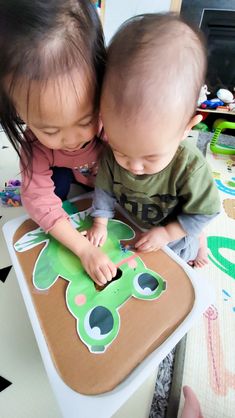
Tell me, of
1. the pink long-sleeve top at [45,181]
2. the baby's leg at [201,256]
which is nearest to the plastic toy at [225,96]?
the baby's leg at [201,256]

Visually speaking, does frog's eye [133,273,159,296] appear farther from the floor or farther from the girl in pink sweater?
the floor

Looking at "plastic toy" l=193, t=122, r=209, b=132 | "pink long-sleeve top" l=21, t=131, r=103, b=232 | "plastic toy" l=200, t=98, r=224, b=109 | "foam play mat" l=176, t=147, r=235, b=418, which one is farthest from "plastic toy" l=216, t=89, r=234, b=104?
"pink long-sleeve top" l=21, t=131, r=103, b=232

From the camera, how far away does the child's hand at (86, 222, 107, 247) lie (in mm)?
502

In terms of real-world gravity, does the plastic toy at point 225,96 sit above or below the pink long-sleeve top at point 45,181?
below

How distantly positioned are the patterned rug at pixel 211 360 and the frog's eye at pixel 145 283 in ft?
0.67

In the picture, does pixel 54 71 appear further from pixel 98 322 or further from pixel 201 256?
pixel 201 256

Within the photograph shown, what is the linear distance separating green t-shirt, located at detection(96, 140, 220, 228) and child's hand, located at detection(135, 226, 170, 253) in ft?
0.16

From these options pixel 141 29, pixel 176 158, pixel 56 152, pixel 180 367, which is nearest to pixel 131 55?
pixel 141 29

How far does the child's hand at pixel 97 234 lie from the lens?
0.50 m

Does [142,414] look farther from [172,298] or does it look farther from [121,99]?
[121,99]

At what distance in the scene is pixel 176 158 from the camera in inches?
17.5

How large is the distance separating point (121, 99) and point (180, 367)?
0.49 metres

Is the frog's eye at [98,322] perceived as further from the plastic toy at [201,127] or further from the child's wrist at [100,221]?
the plastic toy at [201,127]

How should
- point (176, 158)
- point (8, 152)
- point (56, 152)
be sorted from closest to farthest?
point (176, 158) → point (56, 152) → point (8, 152)
